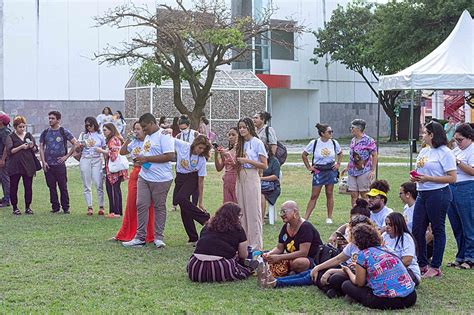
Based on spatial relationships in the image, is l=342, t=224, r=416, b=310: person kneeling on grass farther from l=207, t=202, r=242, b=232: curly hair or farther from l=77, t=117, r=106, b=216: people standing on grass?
l=77, t=117, r=106, b=216: people standing on grass

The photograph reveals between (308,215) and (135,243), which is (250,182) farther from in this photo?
(308,215)

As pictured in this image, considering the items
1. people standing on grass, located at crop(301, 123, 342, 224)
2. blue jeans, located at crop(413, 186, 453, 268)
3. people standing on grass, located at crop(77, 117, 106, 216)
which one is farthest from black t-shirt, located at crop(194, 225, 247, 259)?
people standing on grass, located at crop(77, 117, 106, 216)

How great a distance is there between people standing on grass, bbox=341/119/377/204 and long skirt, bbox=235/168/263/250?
2992mm

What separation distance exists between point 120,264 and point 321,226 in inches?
164

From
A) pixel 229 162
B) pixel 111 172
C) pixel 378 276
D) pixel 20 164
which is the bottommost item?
pixel 378 276

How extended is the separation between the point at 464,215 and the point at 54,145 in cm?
778

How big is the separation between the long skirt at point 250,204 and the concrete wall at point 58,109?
24.5 metres

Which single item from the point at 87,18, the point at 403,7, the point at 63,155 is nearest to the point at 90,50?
the point at 87,18

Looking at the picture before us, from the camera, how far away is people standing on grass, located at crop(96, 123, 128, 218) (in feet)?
45.4

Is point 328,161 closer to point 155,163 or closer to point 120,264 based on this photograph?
point 155,163

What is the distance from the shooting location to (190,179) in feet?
36.4

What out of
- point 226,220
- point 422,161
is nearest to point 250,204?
point 226,220

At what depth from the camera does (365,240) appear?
24.1ft

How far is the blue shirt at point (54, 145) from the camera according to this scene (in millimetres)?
14359
